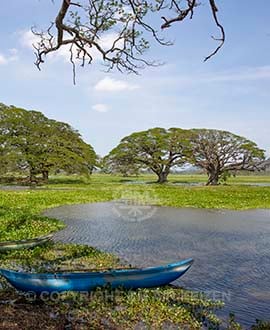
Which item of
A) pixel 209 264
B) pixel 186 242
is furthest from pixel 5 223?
pixel 209 264

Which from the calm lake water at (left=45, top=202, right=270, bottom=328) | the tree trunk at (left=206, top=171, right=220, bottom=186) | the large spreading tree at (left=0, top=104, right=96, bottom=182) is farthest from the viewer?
A: the tree trunk at (left=206, top=171, right=220, bottom=186)

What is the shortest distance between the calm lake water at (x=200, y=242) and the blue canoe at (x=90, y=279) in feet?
3.81

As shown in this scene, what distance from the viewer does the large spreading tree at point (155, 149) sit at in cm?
5488

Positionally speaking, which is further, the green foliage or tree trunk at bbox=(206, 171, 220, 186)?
tree trunk at bbox=(206, 171, 220, 186)

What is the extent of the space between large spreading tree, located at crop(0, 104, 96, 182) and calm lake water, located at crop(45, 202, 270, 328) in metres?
24.8

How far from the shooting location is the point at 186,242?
1438 centimetres

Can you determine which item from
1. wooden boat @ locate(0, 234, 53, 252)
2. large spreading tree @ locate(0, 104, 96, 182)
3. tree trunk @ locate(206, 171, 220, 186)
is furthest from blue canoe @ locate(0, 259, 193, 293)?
tree trunk @ locate(206, 171, 220, 186)

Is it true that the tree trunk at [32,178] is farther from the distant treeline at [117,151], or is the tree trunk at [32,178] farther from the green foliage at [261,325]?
the green foliage at [261,325]

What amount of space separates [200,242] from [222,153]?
39.7 metres

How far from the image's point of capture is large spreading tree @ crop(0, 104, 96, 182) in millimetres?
47344

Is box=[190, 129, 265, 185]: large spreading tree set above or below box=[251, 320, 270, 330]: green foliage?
above

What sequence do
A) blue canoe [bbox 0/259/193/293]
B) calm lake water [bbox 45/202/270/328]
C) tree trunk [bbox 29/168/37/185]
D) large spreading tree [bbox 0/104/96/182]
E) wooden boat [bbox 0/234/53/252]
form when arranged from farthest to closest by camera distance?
tree trunk [bbox 29/168/37/185], large spreading tree [bbox 0/104/96/182], wooden boat [bbox 0/234/53/252], calm lake water [bbox 45/202/270/328], blue canoe [bbox 0/259/193/293]

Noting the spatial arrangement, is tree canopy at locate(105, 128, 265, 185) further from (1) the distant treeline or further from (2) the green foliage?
(2) the green foliage

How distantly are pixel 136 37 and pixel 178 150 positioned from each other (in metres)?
45.1
